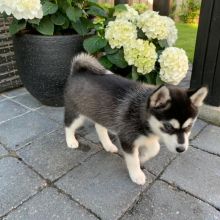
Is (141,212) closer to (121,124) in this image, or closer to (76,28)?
(121,124)

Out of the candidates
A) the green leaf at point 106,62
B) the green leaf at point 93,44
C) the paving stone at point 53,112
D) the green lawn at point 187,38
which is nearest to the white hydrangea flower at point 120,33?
the green leaf at point 93,44

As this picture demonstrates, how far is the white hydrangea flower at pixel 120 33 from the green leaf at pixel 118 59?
0.36 ft

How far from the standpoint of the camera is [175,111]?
1.89 metres

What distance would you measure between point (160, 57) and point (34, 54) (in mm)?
1270

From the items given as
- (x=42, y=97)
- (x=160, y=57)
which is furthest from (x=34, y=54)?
(x=160, y=57)

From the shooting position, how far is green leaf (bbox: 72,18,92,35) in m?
3.12

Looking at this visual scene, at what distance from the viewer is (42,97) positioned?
335 centimetres

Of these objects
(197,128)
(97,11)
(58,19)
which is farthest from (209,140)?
(58,19)

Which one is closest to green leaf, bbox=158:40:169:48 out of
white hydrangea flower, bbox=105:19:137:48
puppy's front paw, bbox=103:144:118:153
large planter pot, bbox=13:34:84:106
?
white hydrangea flower, bbox=105:19:137:48

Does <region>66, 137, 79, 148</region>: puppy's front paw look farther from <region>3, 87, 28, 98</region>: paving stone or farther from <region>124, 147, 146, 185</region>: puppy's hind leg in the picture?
<region>3, 87, 28, 98</region>: paving stone

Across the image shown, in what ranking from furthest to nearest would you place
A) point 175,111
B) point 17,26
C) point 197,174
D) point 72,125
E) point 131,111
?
point 17,26 → point 72,125 → point 197,174 → point 131,111 → point 175,111

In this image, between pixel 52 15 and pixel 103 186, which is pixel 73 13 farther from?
pixel 103 186

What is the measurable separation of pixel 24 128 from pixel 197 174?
5.57 feet

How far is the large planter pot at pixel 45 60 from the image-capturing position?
303 cm
